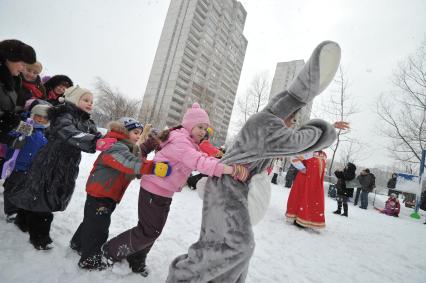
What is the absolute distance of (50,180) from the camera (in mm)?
2277

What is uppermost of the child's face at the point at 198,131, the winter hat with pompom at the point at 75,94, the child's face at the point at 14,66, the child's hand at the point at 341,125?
the child's hand at the point at 341,125

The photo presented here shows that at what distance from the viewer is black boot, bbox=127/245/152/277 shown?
87.7 inches

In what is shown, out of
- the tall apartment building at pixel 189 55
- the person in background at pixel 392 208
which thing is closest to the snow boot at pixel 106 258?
the person in background at pixel 392 208

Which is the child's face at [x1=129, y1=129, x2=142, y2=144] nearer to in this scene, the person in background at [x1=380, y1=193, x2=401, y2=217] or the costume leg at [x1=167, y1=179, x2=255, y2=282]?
the costume leg at [x1=167, y1=179, x2=255, y2=282]

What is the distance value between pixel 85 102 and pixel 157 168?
1150mm

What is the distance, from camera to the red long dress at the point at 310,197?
202 inches

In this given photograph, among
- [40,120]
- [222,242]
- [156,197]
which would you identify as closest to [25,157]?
[40,120]

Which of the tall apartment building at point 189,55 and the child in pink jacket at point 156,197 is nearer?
the child in pink jacket at point 156,197

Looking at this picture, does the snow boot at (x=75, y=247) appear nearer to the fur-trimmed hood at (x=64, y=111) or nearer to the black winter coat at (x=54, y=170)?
the black winter coat at (x=54, y=170)

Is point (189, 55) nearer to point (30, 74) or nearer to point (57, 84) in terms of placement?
point (57, 84)

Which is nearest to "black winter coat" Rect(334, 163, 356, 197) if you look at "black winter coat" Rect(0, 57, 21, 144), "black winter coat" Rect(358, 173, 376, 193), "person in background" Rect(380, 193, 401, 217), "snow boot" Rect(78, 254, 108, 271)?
"black winter coat" Rect(358, 173, 376, 193)

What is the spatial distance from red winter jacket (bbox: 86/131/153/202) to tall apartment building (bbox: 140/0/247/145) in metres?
62.0

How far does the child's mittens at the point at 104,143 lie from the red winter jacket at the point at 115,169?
0.03 m

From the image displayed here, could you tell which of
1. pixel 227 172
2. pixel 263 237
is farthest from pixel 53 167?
pixel 263 237
